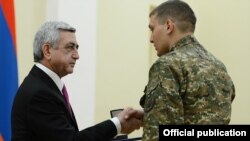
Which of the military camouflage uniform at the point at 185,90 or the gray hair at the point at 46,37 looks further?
the gray hair at the point at 46,37

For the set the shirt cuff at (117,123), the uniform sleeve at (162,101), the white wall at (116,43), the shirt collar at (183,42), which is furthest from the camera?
the white wall at (116,43)

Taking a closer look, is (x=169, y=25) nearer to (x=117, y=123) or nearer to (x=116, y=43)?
(x=117, y=123)

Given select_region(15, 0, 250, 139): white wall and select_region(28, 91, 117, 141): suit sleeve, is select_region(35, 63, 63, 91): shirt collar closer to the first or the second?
select_region(28, 91, 117, 141): suit sleeve

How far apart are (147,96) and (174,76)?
A: 0.40ft

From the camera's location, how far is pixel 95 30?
10.2 ft

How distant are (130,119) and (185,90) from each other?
1.34ft

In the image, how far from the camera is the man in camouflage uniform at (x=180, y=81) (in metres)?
1.37

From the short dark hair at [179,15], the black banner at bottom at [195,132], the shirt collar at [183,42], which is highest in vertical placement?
the short dark hair at [179,15]

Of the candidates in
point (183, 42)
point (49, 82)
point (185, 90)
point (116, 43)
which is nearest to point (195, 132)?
point (185, 90)

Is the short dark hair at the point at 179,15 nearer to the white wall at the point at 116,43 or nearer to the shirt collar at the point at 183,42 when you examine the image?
the shirt collar at the point at 183,42

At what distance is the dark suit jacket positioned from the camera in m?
1.58

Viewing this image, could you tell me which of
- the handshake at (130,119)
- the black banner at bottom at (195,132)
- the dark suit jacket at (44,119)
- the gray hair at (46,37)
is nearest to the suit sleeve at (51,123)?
the dark suit jacket at (44,119)

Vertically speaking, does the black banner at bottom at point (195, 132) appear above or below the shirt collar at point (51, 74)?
below

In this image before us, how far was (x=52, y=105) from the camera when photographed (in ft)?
5.28
